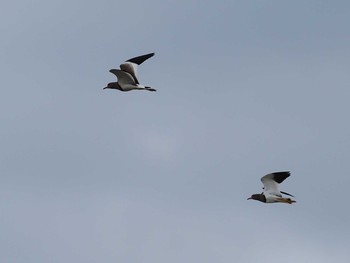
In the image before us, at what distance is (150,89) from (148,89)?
1.72ft

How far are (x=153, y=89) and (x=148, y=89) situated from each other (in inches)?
56.4

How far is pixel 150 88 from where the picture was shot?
199375 mm

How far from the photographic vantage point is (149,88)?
200 metres

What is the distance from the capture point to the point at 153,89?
651 feet

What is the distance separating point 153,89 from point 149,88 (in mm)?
1295

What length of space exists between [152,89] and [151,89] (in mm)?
263

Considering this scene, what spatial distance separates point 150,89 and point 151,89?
10.3 inches

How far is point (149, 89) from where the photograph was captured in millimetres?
199500

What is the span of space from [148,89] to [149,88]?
6.6 inches

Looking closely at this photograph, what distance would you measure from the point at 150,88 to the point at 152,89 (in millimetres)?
652

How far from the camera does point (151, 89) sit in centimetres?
19900

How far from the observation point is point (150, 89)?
654 feet
